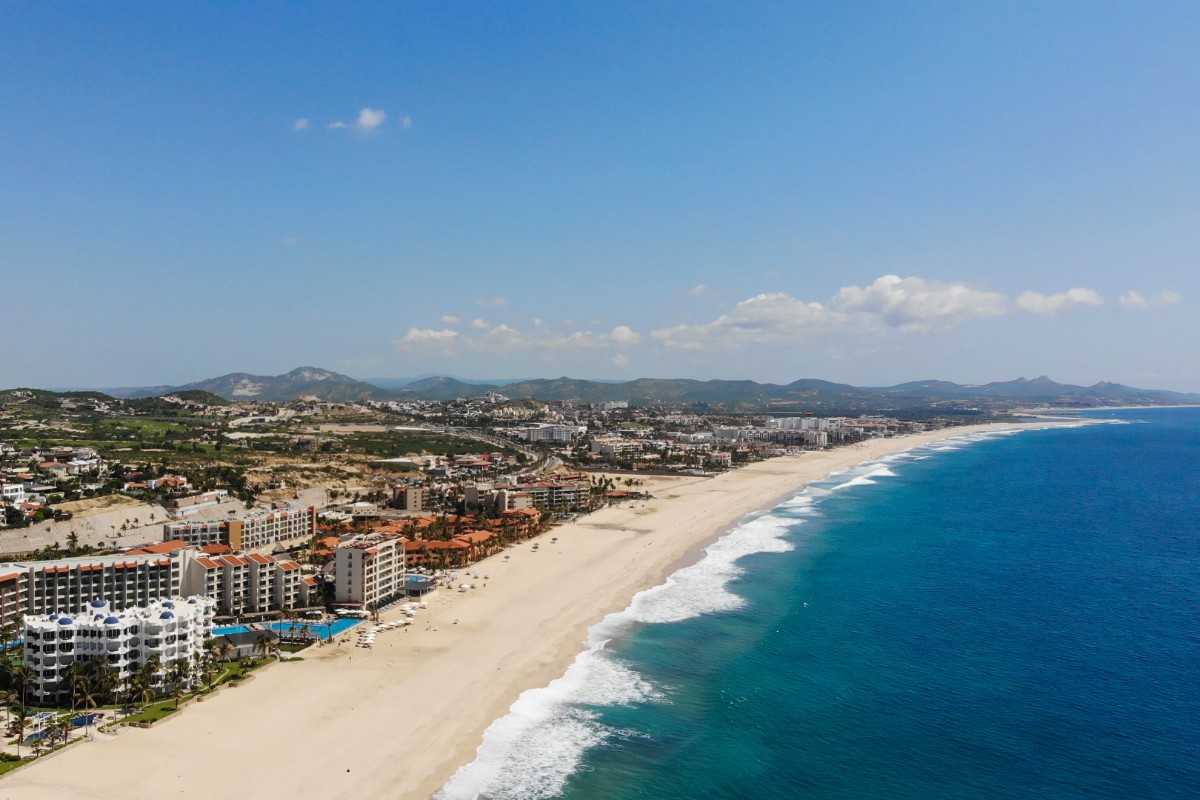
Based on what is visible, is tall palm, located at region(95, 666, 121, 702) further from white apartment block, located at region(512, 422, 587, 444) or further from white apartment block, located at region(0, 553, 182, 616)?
white apartment block, located at region(512, 422, 587, 444)

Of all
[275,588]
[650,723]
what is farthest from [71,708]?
[650,723]

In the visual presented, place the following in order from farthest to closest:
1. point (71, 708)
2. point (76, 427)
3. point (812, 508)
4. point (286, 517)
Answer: point (76, 427) < point (812, 508) < point (286, 517) < point (71, 708)

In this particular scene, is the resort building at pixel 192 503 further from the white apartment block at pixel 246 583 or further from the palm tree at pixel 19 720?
the palm tree at pixel 19 720

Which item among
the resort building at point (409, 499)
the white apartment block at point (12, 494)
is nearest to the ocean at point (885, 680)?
the resort building at point (409, 499)

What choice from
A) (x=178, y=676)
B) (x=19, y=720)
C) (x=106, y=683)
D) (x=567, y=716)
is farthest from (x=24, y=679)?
(x=567, y=716)

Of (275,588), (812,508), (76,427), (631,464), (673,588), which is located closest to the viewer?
(275,588)

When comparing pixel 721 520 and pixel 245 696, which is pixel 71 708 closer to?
pixel 245 696
